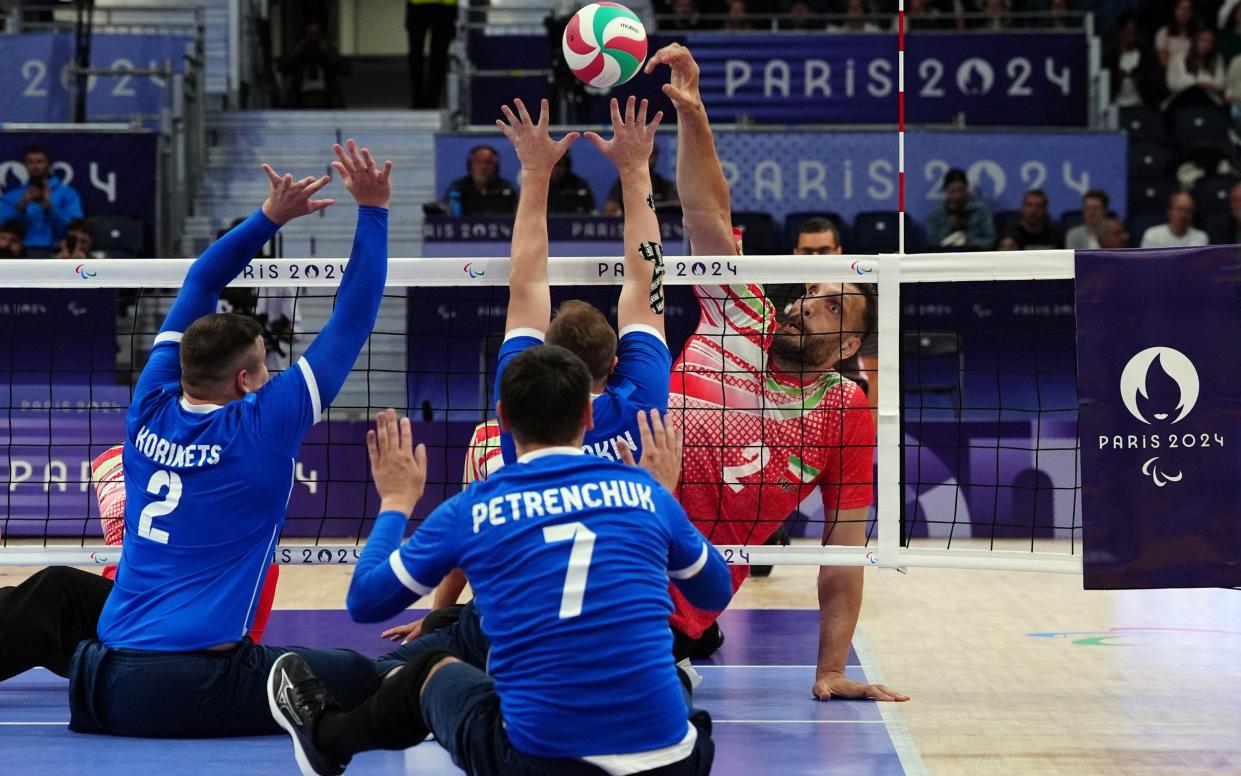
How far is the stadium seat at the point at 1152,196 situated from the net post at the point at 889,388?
870 centimetres

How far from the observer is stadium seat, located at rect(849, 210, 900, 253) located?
12.5 m

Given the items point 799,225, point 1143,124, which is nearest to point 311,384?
point 799,225

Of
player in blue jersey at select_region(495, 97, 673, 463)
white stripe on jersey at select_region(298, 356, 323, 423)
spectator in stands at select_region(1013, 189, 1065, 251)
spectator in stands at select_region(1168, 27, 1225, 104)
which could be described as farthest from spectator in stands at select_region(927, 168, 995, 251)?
white stripe on jersey at select_region(298, 356, 323, 423)

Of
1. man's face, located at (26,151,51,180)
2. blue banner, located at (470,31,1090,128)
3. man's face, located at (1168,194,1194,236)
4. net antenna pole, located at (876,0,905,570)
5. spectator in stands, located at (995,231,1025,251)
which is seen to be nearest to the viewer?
net antenna pole, located at (876,0,905,570)

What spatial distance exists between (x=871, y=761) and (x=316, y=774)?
1.75 metres

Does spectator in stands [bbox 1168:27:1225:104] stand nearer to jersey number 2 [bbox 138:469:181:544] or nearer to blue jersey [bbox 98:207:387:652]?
blue jersey [bbox 98:207:387:652]

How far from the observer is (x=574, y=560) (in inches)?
134

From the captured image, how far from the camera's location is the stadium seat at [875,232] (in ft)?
40.9

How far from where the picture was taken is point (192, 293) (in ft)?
16.6

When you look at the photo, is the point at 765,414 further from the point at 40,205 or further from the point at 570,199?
the point at 40,205

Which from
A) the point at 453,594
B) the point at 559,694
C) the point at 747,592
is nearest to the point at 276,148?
the point at 747,592

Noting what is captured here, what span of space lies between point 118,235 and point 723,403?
8.31 meters

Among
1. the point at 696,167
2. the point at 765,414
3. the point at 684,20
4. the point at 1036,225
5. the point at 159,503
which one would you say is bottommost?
the point at 159,503

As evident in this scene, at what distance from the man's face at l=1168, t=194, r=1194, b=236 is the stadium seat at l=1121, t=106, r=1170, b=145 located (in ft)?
6.98
